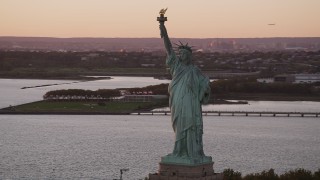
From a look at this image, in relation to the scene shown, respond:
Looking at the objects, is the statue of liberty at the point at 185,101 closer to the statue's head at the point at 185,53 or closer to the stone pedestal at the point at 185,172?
the statue's head at the point at 185,53

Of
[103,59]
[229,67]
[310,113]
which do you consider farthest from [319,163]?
[103,59]

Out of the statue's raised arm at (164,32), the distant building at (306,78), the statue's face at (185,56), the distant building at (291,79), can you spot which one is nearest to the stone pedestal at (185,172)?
the statue's face at (185,56)

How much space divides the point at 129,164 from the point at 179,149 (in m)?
27.0

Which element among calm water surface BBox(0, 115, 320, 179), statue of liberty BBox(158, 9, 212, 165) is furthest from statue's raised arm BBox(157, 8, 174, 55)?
calm water surface BBox(0, 115, 320, 179)

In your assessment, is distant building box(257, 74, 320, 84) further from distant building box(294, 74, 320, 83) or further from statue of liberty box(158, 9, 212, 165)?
statue of liberty box(158, 9, 212, 165)

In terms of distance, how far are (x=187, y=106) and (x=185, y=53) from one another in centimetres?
76

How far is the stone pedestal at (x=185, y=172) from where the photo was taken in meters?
14.3

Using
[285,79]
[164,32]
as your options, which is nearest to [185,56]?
[164,32]

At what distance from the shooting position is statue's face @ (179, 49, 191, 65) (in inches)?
582

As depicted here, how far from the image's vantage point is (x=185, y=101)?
14.7 meters

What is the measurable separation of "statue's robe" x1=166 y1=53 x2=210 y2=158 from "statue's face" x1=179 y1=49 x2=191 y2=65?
7cm

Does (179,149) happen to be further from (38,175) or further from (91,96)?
(91,96)

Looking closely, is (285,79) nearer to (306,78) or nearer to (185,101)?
(306,78)

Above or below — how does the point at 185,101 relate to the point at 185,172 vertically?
above
